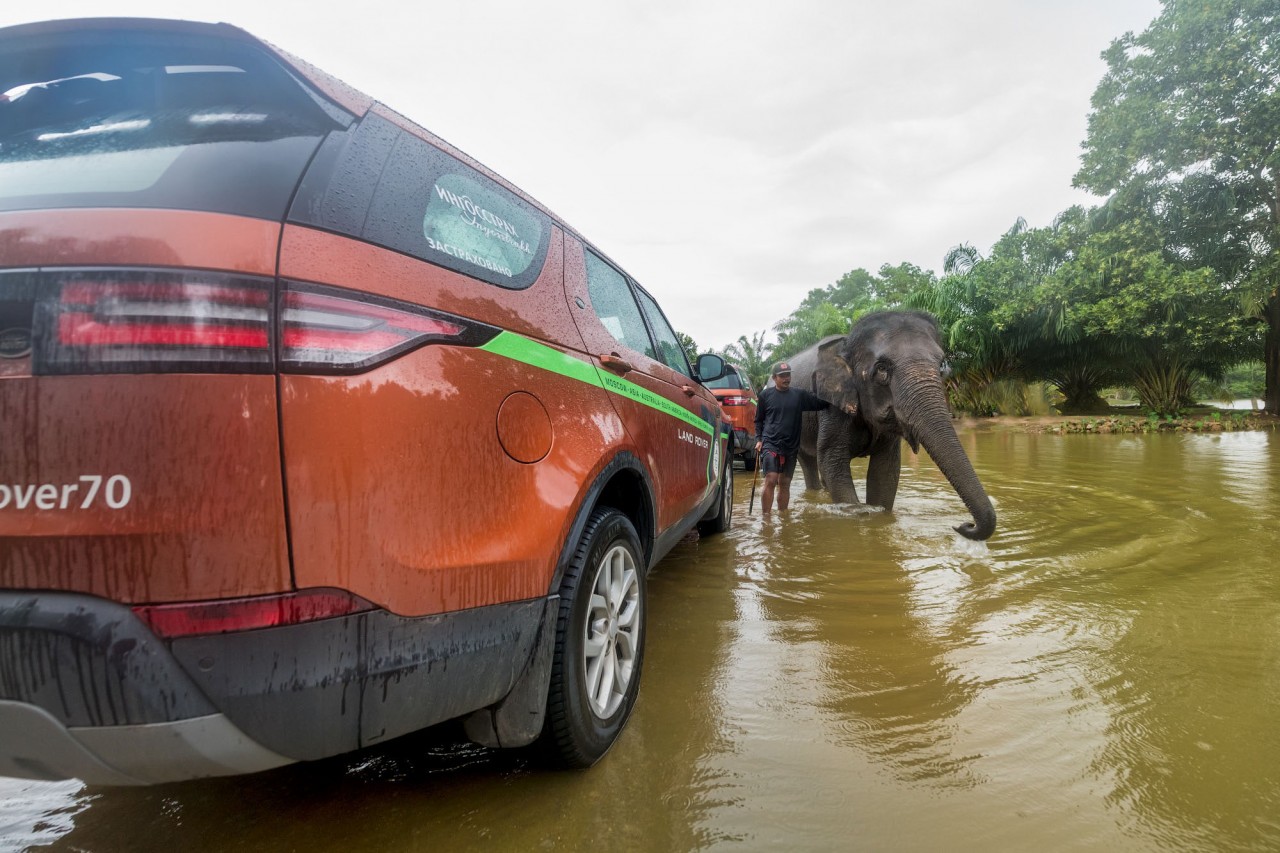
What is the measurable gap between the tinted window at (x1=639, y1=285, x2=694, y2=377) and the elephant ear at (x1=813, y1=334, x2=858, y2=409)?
2.65 meters

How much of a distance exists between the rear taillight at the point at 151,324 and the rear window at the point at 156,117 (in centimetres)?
19

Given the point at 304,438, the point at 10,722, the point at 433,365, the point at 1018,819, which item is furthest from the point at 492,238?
the point at 1018,819

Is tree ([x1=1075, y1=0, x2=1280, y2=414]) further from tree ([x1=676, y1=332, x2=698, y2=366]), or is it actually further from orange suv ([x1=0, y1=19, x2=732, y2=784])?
orange suv ([x1=0, y1=19, x2=732, y2=784])

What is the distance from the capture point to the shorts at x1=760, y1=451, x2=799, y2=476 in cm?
655

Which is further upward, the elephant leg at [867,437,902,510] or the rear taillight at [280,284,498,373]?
the rear taillight at [280,284,498,373]

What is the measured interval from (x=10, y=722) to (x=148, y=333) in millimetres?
701

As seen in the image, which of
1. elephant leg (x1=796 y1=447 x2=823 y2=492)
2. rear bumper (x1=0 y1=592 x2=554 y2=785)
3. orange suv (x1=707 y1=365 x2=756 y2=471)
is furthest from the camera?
elephant leg (x1=796 y1=447 x2=823 y2=492)

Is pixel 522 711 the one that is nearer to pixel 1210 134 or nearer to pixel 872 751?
pixel 872 751

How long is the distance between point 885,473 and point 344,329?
20.3 feet

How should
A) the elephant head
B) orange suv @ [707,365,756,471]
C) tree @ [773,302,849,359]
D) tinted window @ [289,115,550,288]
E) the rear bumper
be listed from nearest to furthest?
the rear bumper, tinted window @ [289,115,550,288], the elephant head, orange suv @ [707,365,756,471], tree @ [773,302,849,359]

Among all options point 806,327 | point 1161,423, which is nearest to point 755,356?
point 806,327

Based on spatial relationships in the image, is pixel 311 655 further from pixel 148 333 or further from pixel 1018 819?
pixel 1018 819

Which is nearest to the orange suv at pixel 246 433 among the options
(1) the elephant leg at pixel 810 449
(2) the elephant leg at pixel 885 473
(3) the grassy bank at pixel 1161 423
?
(2) the elephant leg at pixel 885 473

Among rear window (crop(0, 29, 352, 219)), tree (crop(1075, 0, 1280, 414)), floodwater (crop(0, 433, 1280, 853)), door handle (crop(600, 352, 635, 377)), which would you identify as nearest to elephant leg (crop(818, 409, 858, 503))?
floodwater (crop(0, 433, 1280, 853))
